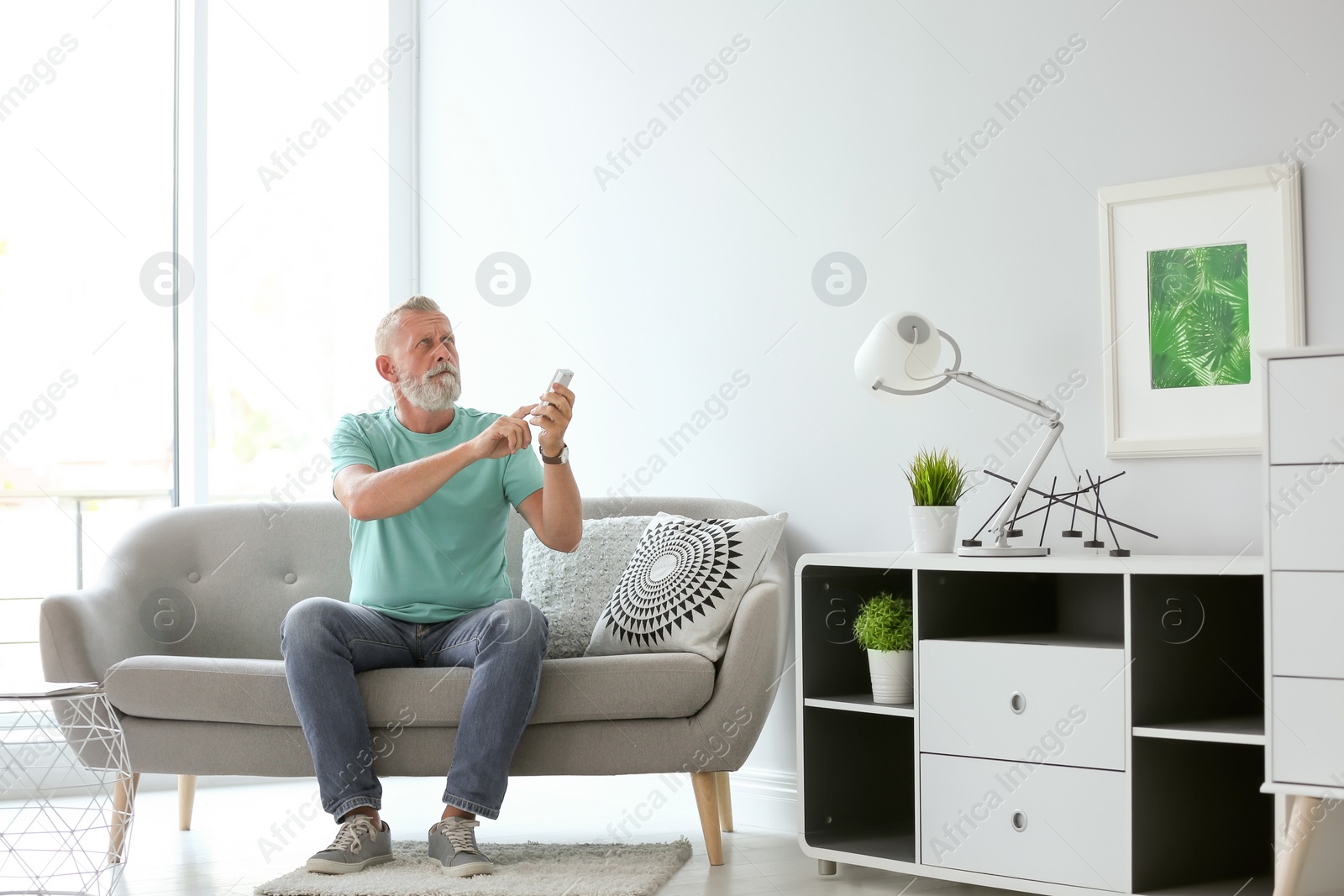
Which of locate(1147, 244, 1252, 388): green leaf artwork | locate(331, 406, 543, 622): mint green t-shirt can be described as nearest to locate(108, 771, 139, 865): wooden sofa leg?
locate(331, 406, 543, 622): mint green t-shirt

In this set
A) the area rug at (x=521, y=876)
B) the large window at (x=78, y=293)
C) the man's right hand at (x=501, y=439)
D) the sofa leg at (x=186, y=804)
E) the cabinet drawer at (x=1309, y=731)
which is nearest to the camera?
the cabinet drawer at (x=1309, y=731)

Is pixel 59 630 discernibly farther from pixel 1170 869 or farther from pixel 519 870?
pixel 1170 869

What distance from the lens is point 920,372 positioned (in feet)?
8.22

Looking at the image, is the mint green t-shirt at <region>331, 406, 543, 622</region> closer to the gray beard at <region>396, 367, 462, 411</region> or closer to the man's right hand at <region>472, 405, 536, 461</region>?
the gray beard at <region>396, 367, 462, 411</region>

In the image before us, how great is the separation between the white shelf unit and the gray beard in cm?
77

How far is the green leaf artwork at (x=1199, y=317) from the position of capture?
2.32 meters

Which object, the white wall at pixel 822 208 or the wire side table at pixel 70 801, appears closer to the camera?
the wire side table at pixel 70 801

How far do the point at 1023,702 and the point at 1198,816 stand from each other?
0.34 meters

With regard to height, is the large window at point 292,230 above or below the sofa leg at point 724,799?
above

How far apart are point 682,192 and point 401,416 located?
1037 millimetres

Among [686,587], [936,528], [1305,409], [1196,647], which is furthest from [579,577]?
[1305,409]

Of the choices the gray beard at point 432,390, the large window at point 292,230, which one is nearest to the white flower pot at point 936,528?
the gray beard at point 432,390

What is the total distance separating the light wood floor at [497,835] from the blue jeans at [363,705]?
32cm

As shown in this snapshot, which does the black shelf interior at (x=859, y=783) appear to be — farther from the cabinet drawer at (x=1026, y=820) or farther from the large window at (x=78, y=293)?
the large window at (x=78, y=293)
